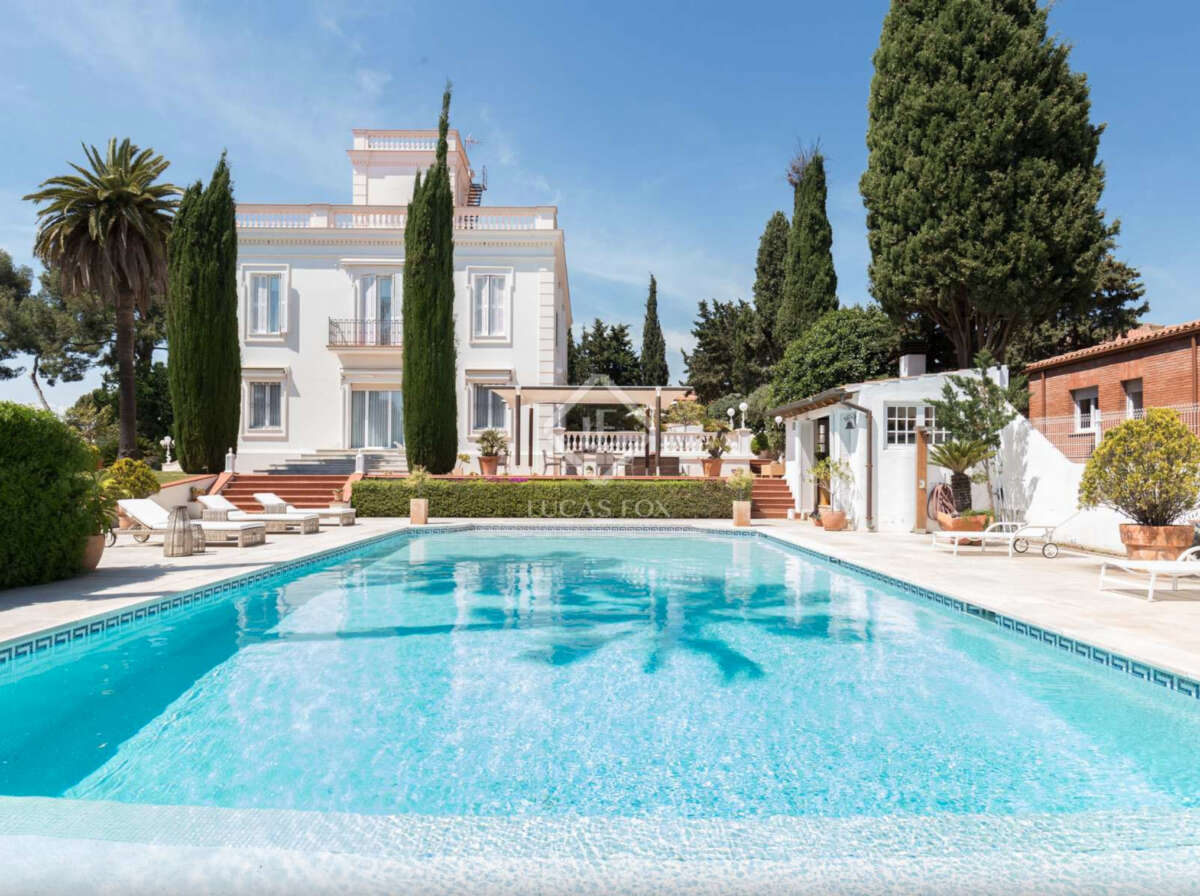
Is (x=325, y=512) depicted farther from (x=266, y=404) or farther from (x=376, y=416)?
(x=266, y=404)

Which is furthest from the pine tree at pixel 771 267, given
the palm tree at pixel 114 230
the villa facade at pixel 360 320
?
the palm tree at pixel 114 230

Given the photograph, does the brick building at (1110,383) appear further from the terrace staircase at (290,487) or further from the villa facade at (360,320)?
the terrace staircase at (290,487)

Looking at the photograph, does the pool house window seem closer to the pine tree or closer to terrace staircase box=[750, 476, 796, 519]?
terrace staircase box=[750, 476, 796, 519]

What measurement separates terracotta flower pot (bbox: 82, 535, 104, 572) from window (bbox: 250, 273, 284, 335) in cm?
1897

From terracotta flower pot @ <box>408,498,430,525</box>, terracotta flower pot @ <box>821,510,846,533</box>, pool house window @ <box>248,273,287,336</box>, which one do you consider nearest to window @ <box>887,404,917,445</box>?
terracotta flower pot @ <box>821,510,846,533</box>

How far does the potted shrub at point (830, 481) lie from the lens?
16.6m

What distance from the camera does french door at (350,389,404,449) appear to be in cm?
2669

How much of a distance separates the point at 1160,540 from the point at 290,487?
21.3 metres

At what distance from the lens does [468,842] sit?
3000 mm

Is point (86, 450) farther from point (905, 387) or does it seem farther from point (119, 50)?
point (905, 387)

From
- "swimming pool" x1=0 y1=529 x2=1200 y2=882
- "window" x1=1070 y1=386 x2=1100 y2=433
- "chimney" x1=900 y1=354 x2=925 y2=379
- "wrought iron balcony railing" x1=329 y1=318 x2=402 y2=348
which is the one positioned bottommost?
"swimming pool" x1=0 y1=529 x2=1200 y2=882

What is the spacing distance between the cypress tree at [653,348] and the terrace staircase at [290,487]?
28.2 m

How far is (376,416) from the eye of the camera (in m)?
26.7

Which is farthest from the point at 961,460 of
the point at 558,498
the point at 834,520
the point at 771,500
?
the point at 558,498
